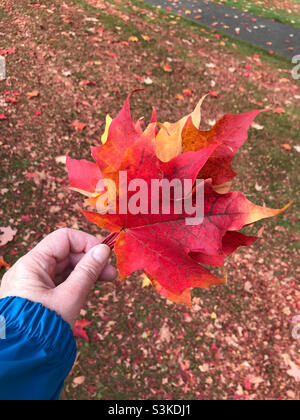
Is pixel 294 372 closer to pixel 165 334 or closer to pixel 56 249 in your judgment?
pixel 165 334

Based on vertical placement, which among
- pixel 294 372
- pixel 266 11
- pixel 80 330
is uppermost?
pixel 266 11

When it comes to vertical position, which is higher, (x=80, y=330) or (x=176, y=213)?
(x=176, y=213)

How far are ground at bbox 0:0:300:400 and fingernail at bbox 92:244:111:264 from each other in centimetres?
147

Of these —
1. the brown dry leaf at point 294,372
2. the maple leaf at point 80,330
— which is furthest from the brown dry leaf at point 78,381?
the brown dry leaf at point 294,372

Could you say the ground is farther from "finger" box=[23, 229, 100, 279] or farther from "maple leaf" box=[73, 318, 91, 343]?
"finger" box=[23, 229, 100, 279]

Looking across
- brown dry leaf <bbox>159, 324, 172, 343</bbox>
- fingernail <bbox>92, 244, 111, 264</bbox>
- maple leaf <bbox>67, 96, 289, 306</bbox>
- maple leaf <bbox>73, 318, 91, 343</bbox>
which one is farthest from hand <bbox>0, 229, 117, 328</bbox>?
brown dry leaf <bbox>159, 324, 172, 343</bbox>

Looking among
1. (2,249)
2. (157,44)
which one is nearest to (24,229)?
(2,249)

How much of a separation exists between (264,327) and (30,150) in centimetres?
274

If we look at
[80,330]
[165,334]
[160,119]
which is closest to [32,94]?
[160,119]

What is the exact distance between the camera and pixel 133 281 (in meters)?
2.73

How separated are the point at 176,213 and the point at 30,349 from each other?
673 millimetres

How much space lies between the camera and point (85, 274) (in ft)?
3.91

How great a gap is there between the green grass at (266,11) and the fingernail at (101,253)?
7.38m

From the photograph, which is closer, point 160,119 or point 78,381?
point 78,381
